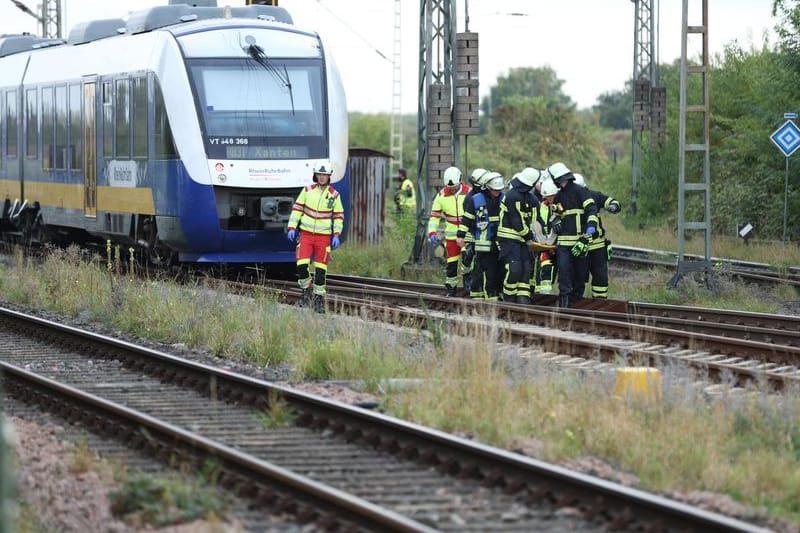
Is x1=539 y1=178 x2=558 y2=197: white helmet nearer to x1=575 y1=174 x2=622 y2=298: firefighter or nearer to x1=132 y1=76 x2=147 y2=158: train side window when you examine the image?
x1=575 y1=174 x2=622 y2=298: firefighter

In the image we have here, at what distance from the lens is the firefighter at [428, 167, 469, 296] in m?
18.2

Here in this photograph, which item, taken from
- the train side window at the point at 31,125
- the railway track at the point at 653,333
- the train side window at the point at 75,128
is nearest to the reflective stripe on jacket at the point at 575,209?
the railway track at the point at 653,333

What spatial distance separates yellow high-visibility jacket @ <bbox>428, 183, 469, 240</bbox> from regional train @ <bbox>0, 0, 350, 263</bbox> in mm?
1689

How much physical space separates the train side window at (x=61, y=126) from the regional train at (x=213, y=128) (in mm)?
A: 1846

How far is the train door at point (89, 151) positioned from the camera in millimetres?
21953

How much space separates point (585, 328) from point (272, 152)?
5.81 meters

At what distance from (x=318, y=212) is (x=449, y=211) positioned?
2692 millimetres

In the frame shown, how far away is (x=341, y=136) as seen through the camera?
19469 millimetres

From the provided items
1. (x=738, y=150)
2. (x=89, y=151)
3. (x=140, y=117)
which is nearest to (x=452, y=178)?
(x=140, y=117)

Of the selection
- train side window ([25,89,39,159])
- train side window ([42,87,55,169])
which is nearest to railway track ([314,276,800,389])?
train side window ([42,87,55,169])

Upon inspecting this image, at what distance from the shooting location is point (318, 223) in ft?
53.5

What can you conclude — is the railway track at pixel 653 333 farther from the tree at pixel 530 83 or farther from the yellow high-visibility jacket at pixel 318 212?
the tree at pixel 530 83

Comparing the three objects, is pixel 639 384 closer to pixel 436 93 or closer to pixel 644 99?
pixel 436 93

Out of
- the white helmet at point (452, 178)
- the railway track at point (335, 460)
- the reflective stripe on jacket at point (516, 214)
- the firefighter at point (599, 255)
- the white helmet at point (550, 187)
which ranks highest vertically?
the white helmet at point (452, 178)
